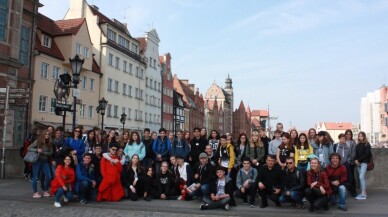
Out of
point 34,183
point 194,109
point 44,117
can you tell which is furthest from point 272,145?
point 194,109

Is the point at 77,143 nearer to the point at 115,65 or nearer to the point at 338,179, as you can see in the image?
the point at 338,179

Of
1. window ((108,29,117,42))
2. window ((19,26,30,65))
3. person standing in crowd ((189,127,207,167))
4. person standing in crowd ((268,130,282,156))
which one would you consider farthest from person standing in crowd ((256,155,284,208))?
window ((108,29,117,42))

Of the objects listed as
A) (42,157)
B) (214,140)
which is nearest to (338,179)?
(214,140)

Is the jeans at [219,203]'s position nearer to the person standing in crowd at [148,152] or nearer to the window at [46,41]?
the person standing in crowd at [148,152]

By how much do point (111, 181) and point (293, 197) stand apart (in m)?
4.74

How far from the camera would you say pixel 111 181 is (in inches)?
420

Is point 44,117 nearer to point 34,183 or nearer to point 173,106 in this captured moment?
point 34,183

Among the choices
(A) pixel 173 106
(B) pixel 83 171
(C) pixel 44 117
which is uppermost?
(A) pixel 173 106

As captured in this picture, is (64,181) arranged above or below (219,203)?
above

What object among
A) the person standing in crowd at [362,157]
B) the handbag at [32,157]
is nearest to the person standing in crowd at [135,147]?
the handbag at [32,157]

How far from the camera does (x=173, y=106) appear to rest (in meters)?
65.9

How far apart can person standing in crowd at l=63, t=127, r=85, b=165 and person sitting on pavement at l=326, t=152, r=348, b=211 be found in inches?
270

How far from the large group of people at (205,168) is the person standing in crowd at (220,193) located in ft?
0.08

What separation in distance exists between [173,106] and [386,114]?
183 feet
